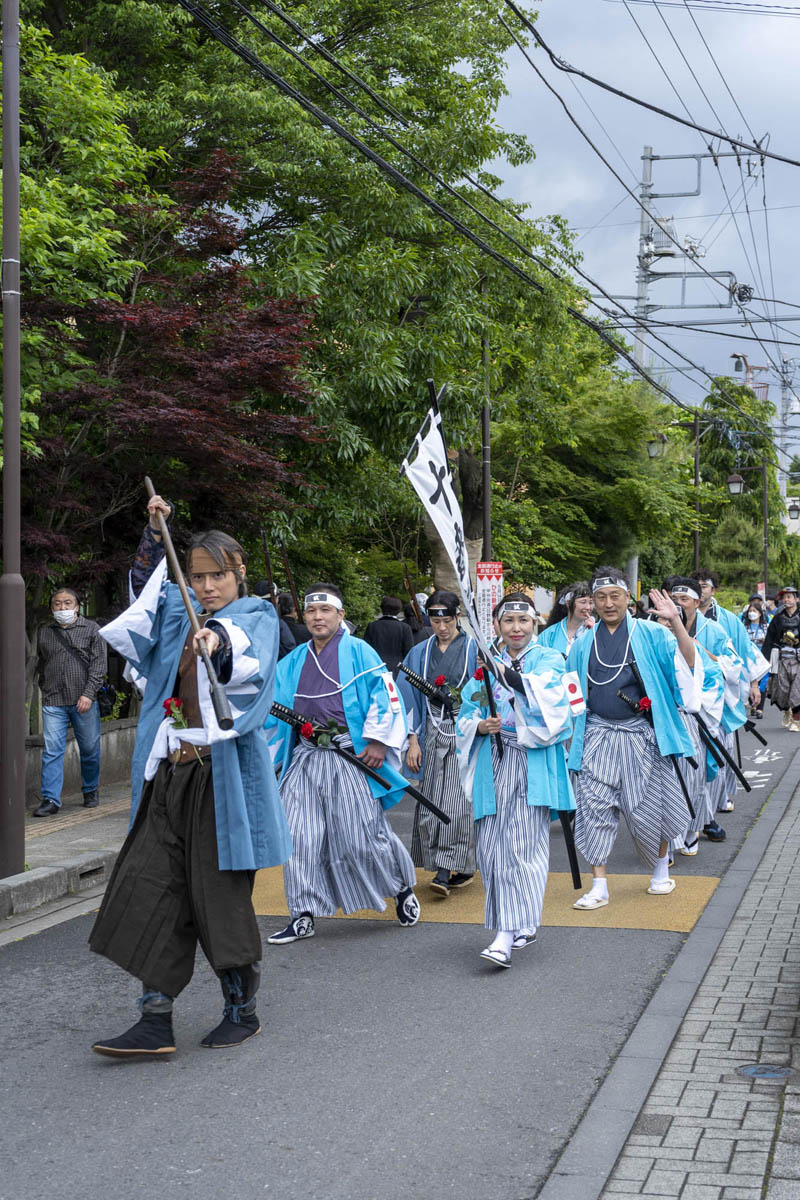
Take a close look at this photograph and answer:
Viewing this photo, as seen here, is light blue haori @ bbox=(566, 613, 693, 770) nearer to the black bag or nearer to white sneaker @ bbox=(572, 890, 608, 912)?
white sneaker @ bbox=(572, 890, 608, 912)

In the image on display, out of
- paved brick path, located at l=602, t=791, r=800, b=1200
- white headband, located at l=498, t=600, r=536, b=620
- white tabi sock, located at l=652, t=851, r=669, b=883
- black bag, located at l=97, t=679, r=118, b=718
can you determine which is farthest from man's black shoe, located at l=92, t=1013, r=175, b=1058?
black bag, located at l=97, t=679, r=118, b=718

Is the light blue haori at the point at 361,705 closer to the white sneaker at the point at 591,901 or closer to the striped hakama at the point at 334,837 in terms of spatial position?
the striped hakama at the point at 334,837

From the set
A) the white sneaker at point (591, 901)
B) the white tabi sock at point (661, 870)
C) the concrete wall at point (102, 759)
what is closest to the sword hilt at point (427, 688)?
the white sneaker at point (591, 901)

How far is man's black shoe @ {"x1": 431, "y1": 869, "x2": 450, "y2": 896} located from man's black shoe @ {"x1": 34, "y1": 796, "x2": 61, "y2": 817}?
3864 millimetres

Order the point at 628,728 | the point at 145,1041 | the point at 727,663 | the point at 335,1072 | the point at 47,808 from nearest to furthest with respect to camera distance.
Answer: the point at 335,1072
the point at 145,1041
the point at 628,728
the point at 727,663
the point at 47,808

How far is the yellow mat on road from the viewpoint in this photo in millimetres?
7328

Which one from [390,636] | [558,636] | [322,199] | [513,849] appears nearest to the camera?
[513,849]

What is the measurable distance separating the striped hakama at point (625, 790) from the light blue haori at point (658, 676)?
0.09 meters

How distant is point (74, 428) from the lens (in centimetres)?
1132

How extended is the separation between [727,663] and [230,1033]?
20.2 ft

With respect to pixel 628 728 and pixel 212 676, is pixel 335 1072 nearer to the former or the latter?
pixel 212 676

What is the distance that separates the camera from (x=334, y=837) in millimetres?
7023

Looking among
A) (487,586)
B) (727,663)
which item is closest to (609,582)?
(727,663)

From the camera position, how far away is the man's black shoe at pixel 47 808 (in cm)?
1077
